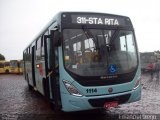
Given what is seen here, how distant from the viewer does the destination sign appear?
808 cm

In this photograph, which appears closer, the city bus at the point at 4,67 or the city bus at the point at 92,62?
the city bus at the point at 92,62

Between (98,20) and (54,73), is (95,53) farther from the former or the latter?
(54,73)

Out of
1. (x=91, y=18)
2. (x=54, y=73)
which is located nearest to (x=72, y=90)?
(x=54, y=73)

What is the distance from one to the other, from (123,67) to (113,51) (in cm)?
61

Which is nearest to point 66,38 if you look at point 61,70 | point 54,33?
point 54,33

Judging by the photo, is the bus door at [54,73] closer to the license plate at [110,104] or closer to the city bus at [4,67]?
the license plate at [110,104]

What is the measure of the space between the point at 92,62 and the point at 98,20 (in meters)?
1.47

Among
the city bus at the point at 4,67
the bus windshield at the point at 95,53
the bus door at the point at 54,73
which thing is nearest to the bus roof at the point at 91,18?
the bus windshield at the point at 95,53

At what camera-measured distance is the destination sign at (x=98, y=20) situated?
8078 mm

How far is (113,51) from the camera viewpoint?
8023mm

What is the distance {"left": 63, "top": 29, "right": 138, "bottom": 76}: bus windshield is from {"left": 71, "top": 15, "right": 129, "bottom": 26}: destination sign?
293 mm

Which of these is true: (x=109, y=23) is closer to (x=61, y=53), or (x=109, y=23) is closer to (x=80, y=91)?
(x=61, y=53)

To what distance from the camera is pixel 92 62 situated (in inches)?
304

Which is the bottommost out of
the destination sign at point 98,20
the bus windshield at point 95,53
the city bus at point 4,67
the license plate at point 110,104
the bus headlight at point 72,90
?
the city bus at point 4,67
